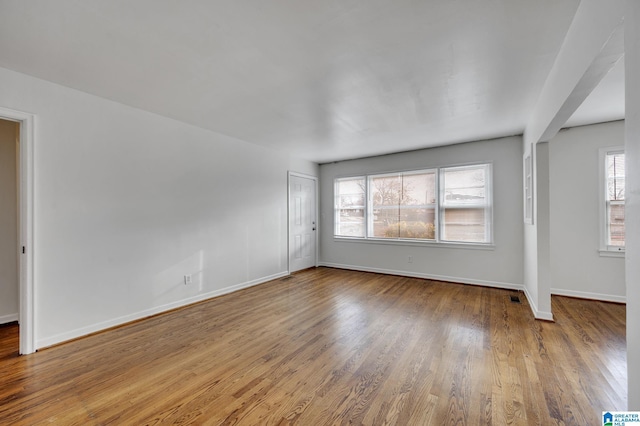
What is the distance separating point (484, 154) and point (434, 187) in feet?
3.12

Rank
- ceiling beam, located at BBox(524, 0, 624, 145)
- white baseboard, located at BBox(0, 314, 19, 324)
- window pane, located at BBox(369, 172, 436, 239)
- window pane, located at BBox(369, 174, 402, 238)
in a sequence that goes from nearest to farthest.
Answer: ceiling beam, located at BBox(524, 0, 624, 145)
white baseboard, located at BBox(0, 314, 19, 324)
window pane, located at BBox(369, 172, 436, 239)
window pane, located at BBox(369, 174, 402, 238)

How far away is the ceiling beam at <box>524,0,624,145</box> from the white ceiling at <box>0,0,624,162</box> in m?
0.12

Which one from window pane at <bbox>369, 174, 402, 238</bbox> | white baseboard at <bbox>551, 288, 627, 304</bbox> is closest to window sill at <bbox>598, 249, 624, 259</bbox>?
white baseboard at <bbox>551, 288, 627, 304</bbox>

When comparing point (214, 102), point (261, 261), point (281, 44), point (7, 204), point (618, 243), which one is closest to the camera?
point (281, 44)

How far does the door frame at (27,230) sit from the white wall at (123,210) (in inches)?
2.0

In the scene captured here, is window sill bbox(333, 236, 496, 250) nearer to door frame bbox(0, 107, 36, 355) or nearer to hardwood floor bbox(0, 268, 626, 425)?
Result: hardwood floor bbox(0, 268, 626, 425)

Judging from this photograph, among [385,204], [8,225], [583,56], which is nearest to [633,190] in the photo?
[583,56]

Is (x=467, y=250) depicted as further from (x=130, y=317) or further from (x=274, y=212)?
(x=130, y=317)

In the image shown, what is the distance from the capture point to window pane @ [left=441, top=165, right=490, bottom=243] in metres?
4.65

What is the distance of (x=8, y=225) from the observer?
3354mm

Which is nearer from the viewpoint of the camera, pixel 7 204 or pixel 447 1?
pixel 447 1

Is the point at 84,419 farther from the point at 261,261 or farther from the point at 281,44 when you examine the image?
the point at 261,261

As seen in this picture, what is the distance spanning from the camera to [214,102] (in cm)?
308

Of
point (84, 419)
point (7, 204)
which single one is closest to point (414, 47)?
point (84, 419)
